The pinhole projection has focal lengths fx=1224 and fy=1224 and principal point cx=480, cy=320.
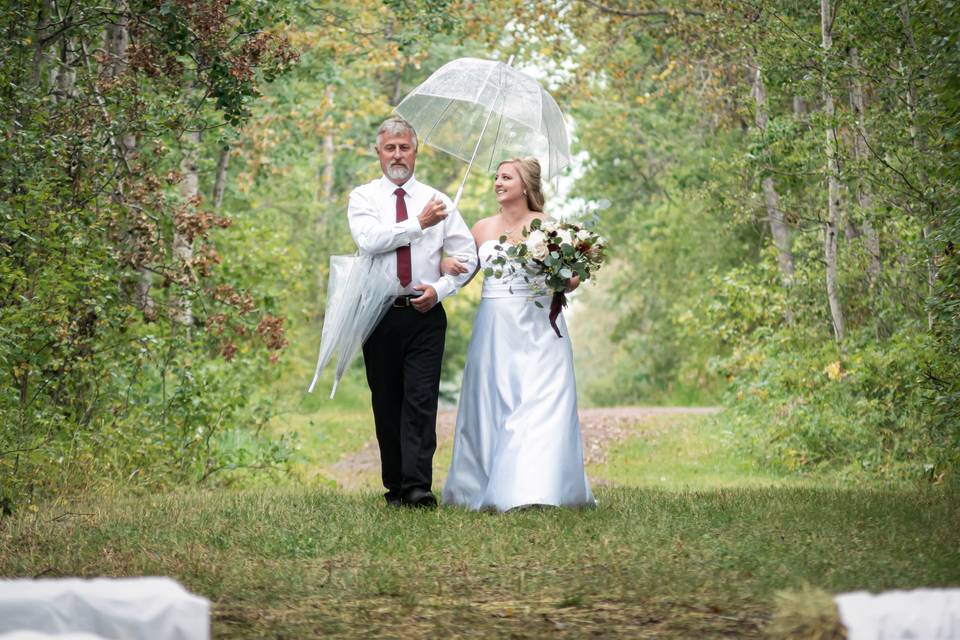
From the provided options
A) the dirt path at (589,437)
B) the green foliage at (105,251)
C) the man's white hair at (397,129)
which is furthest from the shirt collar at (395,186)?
the dirt path at (589,437)

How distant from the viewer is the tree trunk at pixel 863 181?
37.5ft

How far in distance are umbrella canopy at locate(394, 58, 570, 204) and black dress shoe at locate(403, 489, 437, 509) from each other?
2312 millimetres

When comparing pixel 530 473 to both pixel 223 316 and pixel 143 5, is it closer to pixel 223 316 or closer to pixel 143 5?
pixel 223 316

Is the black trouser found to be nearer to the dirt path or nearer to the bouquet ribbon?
the bouquet ribbon

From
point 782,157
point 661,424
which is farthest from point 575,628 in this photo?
point 661,424

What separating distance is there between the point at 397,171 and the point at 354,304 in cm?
95

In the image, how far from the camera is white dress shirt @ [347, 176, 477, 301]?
7.96 m

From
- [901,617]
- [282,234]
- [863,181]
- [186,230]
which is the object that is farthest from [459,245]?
[282,234]

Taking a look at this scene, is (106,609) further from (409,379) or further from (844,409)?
A: (844,409)

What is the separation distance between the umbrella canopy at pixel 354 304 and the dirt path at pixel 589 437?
533 cm

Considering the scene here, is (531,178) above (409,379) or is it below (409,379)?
above

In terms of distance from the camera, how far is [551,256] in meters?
8.17

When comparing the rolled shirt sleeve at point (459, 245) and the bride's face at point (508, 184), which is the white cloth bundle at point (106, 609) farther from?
the bride's face at point (508, 184)

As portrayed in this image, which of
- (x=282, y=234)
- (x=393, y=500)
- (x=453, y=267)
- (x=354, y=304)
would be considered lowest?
(x=393, y=500)
